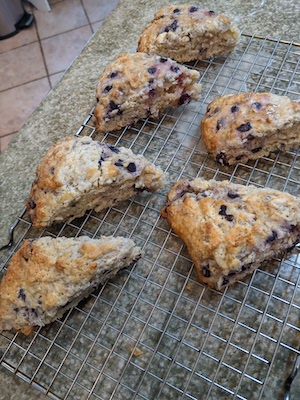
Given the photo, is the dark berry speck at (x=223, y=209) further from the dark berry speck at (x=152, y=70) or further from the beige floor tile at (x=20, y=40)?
the beige floor tile at (x=20, y=40)

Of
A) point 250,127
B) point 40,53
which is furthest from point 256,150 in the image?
point 40,53

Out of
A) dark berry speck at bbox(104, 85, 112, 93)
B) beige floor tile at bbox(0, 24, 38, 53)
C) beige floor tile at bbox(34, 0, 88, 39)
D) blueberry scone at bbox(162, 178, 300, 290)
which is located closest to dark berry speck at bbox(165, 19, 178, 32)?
dark berry speck at bbox(104, 85, 112, 93)

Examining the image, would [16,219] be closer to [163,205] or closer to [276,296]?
[163,205]

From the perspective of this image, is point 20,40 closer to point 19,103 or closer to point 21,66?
point 21,66

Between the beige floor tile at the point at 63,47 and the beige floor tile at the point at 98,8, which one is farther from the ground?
the beige floor tile at the point at 98,8

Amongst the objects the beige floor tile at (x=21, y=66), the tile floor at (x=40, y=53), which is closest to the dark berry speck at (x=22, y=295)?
the tile floor at (x=40, y=53)

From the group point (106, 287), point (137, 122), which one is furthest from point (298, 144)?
point (106, 287)
